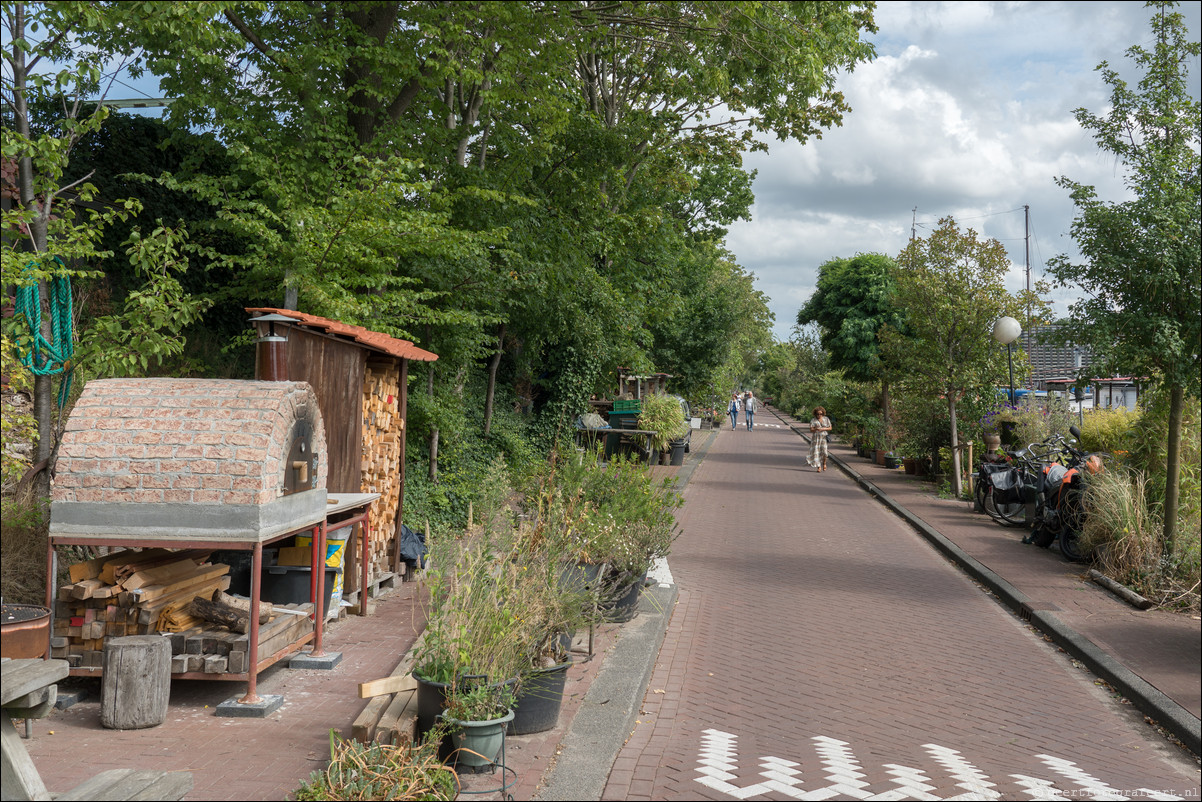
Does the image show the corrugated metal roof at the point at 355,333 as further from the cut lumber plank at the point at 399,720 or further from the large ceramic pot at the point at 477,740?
the large ceramic pot at the point at 477,740

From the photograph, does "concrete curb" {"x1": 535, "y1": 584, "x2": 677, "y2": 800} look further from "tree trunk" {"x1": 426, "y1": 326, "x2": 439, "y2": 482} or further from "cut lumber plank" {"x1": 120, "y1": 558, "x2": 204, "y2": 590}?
"tree trunk" {"x1": 426, "y1": 326, "x2": 439, "y2": 482}

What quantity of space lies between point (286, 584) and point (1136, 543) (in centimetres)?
891

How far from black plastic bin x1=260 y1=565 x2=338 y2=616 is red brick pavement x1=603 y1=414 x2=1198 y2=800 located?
9.59 feet

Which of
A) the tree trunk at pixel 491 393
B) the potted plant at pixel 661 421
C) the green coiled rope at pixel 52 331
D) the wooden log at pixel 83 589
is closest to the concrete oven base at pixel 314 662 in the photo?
the wooden log at pixel 83 589

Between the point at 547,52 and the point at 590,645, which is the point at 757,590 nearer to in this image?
the point at 590,645

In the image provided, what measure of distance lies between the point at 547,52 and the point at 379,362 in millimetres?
4638

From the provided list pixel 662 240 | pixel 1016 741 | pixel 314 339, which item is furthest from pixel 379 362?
pixel 662 240

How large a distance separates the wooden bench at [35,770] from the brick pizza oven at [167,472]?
149cm

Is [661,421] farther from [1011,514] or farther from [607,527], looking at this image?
[607,527]

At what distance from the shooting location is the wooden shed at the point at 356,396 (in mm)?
7348

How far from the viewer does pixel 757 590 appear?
33.3 feet

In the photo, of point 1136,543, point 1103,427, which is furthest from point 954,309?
point 1136,543

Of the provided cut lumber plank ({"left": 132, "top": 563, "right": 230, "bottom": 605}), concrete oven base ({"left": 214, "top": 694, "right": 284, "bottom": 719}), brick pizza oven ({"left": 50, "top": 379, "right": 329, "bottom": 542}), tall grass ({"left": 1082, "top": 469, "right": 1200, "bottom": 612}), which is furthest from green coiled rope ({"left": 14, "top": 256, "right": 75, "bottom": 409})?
tall grass ({"left": 1082, "top": 469, "right": 1200, "bottom": 612})

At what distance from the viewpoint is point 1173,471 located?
9.59 m
